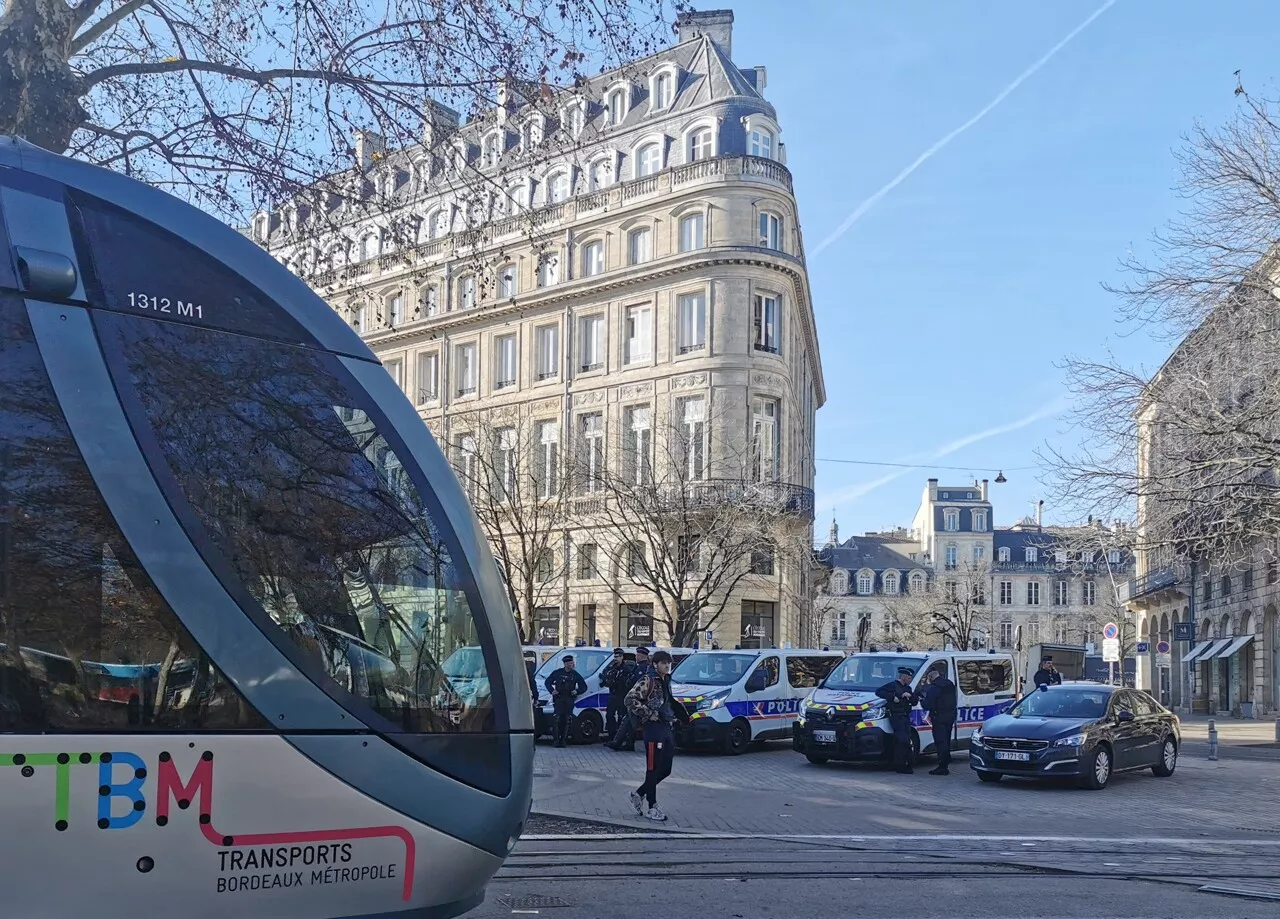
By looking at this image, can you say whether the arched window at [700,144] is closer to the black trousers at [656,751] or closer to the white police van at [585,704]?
the white police van at [585,704]

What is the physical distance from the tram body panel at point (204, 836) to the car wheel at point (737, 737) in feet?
53.7

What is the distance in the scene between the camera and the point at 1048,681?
2341cm

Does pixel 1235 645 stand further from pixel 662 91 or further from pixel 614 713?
pixel 614 713

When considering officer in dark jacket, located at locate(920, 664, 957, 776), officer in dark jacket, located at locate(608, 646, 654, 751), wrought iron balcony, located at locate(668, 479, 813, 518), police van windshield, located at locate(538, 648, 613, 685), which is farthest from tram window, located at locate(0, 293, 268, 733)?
wrought iron balcony, located at locate(668, 479, 813, 518)

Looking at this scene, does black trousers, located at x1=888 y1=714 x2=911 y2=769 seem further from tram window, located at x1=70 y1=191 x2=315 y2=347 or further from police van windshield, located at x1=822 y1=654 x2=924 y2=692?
tram window, located at x1=70 y1=191 x2=315 y2=347

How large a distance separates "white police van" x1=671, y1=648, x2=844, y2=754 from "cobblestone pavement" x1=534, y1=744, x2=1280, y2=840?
589 mm

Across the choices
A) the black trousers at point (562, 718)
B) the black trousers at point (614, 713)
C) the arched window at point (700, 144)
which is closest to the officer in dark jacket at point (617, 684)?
the black trousers at point (614, 713)

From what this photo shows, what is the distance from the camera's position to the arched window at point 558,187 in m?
50.6

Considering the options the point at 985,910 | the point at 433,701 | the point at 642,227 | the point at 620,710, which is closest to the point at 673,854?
the point at 985,910

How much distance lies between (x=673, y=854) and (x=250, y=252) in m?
6.85

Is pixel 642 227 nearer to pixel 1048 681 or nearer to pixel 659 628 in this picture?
pixel 659 628

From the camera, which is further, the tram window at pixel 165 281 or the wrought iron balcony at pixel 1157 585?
the wrought iron balcony at pixel 1157 585

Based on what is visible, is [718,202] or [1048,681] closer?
[1048,681]

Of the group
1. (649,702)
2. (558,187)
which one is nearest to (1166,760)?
(649,702)
